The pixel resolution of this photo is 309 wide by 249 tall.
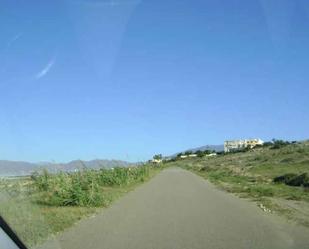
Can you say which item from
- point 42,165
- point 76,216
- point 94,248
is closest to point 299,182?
point 42,165

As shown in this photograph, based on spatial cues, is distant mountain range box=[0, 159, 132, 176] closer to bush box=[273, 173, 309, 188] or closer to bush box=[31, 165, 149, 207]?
bush box=[31, 165, 149, 207]

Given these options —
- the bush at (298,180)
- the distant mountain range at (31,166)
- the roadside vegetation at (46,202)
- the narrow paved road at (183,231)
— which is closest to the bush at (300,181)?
the bush at (298,180)

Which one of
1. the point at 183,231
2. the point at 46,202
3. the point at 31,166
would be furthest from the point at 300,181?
the point at 183,231

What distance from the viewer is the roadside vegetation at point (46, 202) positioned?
13.6 metres

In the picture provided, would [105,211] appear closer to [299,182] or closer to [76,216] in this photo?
[76,216]

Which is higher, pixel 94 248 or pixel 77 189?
pixel 77 189

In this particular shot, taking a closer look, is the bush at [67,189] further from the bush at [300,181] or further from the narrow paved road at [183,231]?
the bush at [300,181]

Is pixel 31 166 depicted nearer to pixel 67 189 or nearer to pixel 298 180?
pixel 67 189

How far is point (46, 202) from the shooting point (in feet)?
73.7

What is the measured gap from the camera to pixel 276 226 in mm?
14898

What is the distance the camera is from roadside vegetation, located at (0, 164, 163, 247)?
13.6 metres

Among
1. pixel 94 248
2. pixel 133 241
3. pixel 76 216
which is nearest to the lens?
pixel 94 248

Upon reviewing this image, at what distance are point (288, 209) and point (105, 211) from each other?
228 inches

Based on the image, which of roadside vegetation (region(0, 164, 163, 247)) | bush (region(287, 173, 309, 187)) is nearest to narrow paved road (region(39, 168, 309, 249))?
roadside vegetation (region(0, 164, 163, 247))
